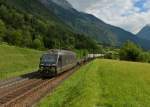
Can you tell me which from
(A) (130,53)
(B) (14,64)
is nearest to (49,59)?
(B) (14,64)

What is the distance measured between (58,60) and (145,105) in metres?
31.2

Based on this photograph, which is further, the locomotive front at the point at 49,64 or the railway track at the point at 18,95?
the locomotive front at the point at 49,64

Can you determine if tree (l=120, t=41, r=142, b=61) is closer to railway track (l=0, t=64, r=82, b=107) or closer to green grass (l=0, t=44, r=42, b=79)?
green grass (l=0, t=44, r=42, b=79)

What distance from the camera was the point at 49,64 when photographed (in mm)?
51875

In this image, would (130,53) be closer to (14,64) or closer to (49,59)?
(14,64)

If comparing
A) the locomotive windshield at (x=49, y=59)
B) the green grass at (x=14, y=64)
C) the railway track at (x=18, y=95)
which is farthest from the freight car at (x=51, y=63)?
the railway track at (x=18, y=95)

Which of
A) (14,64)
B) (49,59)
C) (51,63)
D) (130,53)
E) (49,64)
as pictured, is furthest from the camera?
(130,53)

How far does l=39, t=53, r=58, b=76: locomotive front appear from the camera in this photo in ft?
169

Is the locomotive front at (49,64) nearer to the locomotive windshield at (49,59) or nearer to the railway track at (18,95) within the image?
the locomotive windshield at (49,59)

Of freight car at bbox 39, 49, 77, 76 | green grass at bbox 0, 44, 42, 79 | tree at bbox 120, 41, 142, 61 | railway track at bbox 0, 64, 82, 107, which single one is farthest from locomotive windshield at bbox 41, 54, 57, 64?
tree at bbox 120, 41, 142, 61

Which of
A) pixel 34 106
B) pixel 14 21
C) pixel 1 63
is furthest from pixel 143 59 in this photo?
pixel 34 106

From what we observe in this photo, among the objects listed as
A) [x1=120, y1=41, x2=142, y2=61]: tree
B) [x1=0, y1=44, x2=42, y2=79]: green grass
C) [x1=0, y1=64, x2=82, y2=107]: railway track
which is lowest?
[x1=0, y1=64, x2=82, y2=107]: railway track

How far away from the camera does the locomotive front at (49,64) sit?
5138 cm

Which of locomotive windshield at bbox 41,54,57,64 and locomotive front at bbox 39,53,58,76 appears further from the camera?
locomotive windshield at bbox 41,54,57,64
